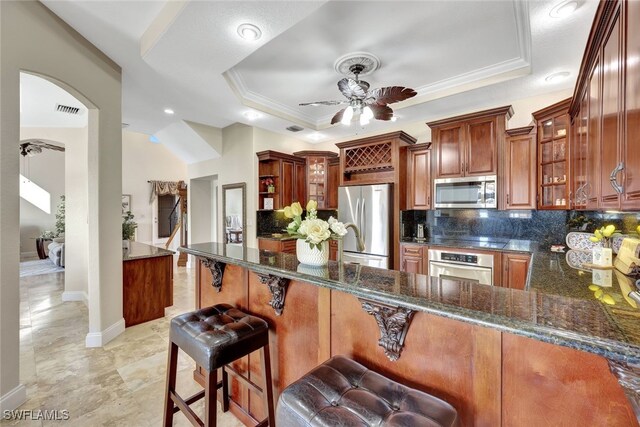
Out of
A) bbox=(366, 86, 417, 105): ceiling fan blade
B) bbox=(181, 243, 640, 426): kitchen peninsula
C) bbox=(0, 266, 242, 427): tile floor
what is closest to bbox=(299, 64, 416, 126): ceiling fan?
bbox=(366, 86, 417, 105): ceiling fan blade

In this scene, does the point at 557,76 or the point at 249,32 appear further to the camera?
the point at 557,76

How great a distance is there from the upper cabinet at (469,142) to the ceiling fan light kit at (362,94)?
1.21 meters

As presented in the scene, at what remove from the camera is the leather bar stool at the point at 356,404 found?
82 centimetres

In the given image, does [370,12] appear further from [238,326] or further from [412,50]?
[238,326]

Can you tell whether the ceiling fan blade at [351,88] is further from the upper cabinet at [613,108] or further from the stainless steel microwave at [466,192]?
the stainless steel microwave at [466,192]

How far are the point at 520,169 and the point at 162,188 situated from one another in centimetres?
1005

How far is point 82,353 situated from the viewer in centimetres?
266

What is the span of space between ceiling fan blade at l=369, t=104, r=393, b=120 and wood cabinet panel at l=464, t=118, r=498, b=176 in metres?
1.36

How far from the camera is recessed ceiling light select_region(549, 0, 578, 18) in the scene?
186 centimetres

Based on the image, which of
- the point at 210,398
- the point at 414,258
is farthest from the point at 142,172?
the point at 210,398

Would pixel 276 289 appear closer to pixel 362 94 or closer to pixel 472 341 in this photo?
pixel 472 341

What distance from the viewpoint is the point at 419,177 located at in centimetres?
403

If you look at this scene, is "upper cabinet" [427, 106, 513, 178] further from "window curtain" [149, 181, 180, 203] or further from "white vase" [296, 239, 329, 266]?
"window curtain" [149, 181, 180, 203]

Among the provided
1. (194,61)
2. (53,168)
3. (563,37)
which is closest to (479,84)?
(563,37)
